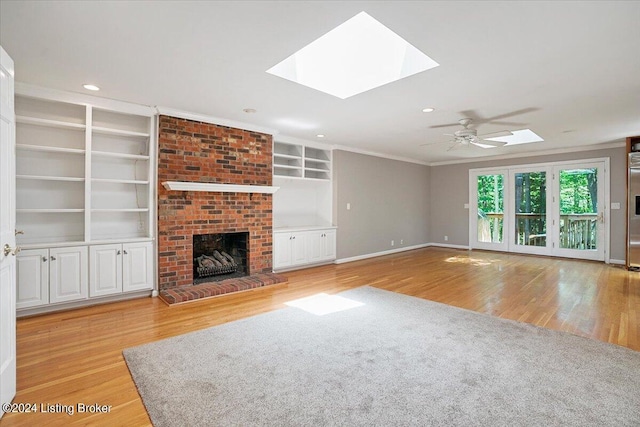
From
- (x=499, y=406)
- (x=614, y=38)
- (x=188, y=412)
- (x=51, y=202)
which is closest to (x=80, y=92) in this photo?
(x=51, y=202)

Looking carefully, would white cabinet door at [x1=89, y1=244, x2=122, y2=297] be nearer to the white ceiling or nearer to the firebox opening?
the firebox opening

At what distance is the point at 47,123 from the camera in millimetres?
3555

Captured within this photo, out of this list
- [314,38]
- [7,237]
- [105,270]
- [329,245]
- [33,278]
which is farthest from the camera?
[329,245]

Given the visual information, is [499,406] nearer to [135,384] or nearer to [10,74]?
[135,384]

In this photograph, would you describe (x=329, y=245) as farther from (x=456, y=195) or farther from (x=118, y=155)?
(x=456, y=195)

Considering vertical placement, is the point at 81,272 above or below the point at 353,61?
below

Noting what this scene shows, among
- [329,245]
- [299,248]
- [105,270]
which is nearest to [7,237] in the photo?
[105,270]

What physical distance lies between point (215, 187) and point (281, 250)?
1.68 metres

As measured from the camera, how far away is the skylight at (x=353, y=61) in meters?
3.07

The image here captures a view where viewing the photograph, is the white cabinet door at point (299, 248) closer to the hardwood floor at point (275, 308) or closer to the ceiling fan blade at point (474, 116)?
the hardwood floor at point (275, 308)

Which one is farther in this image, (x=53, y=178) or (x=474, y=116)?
(x=474, y=116)

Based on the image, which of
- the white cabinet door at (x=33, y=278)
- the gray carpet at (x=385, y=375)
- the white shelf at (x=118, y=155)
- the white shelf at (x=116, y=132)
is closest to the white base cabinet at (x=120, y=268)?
the white cabinet door at (x=33, y=278)

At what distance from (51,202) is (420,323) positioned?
173 inches

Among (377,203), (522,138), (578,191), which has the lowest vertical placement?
(377,203)
